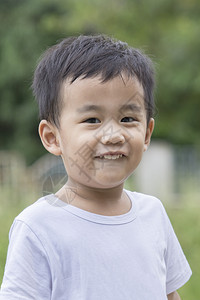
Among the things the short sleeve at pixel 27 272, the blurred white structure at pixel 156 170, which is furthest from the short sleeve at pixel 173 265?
the blurred white structure at pixel 156 170

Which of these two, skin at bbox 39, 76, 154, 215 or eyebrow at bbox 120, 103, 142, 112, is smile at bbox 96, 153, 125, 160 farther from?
Answer: eyebrow at bbox 120, 103, 142, 112

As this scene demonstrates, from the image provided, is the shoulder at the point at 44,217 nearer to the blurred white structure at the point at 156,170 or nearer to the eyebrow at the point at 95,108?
the eyebrow at the point at 95,108

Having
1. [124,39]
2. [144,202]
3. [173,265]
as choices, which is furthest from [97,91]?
[124,39]

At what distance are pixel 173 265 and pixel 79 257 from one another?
44cm

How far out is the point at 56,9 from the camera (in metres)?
16.3

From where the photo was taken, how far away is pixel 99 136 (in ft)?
4.95

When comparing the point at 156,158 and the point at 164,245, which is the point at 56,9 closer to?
the point at 156,158

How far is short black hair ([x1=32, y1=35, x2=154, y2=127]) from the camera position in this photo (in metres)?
1.57

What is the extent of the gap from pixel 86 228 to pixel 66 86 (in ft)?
1.35

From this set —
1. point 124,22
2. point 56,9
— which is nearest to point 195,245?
point 124,22

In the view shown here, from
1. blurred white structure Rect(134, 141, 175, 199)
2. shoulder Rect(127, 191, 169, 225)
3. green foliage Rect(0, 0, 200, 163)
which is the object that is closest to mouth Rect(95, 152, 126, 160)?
shoulder Rect(127, 191, 169, 225)

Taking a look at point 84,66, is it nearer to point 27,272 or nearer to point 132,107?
point 132,107

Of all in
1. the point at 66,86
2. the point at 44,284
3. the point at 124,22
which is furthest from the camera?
the point at 124,22

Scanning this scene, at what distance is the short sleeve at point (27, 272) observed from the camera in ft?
4.68
